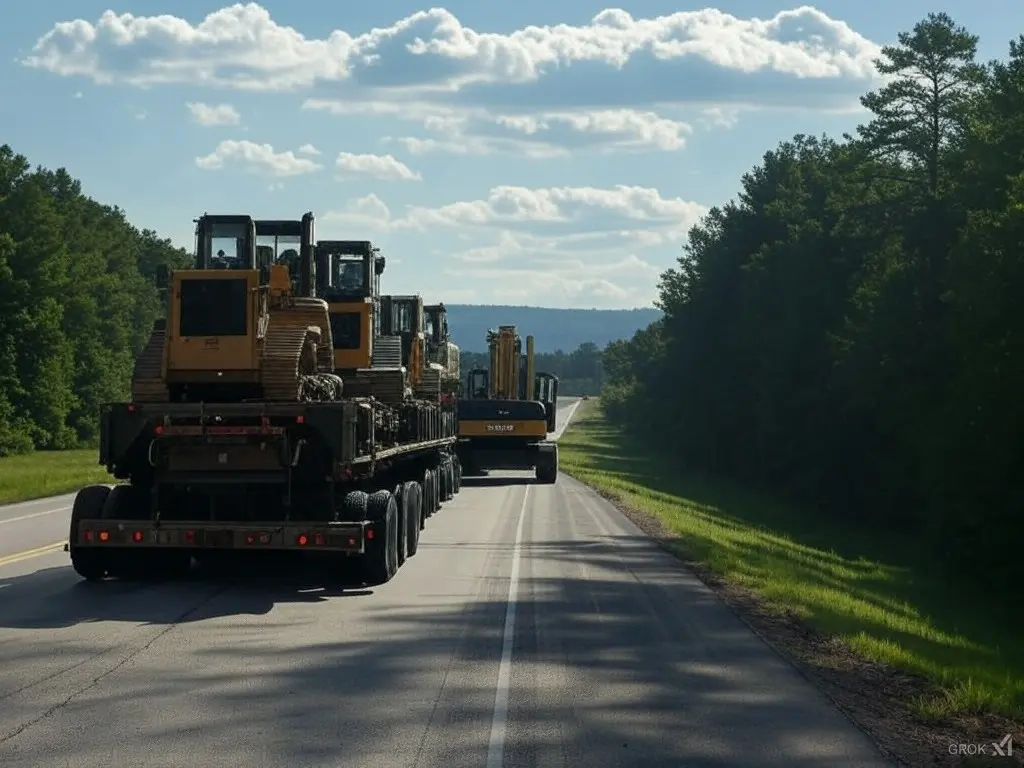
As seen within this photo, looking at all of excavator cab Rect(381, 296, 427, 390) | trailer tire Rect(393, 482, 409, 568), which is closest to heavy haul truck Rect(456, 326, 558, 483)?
excavator cab Rect(381, 296, 427, 390)

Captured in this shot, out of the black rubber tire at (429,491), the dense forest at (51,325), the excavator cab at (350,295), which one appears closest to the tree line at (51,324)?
the dense forest at (51,325)

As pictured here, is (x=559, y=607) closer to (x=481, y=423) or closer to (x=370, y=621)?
(x=370, y=621)

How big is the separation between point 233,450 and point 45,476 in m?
33.6

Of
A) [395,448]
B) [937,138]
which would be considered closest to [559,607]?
[395,448]

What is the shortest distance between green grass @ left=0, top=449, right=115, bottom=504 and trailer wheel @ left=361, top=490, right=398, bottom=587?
67.7 feet

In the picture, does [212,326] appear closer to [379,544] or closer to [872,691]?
[379,544]

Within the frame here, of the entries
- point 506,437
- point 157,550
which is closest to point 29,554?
point 157,550

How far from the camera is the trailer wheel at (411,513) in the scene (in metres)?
20.5

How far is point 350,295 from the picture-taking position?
24.2 meters

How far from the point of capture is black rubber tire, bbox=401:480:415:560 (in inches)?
803

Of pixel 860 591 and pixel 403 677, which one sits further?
pixel 860 591

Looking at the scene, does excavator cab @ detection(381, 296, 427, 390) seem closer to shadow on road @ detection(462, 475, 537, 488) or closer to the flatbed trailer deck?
shadow on road @ detection(462, 475, 537, 488)

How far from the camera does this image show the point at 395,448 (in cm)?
2175

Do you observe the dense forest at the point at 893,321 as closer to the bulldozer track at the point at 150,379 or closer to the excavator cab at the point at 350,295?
the excavator cab at the point at 350,295
